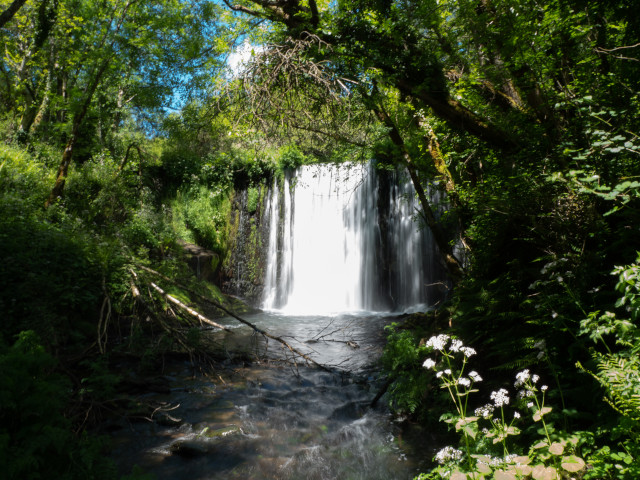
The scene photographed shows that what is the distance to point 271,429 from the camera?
440 centimetres

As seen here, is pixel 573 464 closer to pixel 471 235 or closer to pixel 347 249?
pixel 471 235

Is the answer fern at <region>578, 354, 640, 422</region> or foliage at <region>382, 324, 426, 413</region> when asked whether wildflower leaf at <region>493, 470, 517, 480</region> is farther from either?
foliage at <region>382, 324, 426, 413</region>

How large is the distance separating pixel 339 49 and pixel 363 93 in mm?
595

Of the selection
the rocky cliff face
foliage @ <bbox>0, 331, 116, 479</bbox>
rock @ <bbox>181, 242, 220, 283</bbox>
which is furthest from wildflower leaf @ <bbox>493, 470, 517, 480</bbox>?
the rocky cliff face

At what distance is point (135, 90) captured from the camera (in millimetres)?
13102

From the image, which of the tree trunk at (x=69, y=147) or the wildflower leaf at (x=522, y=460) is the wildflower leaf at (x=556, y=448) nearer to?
the wildflower leaf at (x=522, y=460)

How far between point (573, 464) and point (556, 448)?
96 mm

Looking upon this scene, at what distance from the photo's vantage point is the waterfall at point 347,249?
1362cm

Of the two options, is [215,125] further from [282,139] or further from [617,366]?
[617,366]

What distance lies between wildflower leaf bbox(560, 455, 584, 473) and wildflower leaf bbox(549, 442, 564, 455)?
0.18 feet

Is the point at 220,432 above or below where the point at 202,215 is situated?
below

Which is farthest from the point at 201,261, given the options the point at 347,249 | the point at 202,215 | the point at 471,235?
the point at 471,235

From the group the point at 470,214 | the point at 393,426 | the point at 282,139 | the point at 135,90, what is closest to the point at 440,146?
the point at 470,214

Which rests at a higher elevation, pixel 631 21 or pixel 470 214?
pixel 631 21
